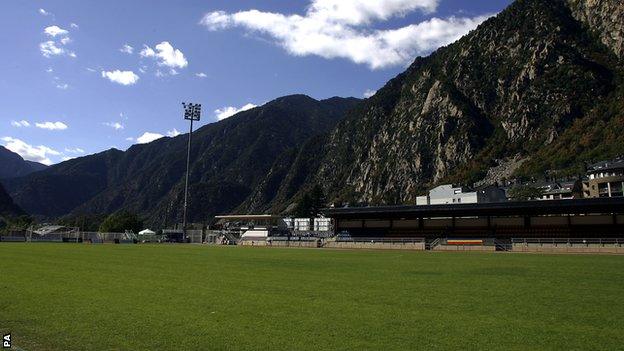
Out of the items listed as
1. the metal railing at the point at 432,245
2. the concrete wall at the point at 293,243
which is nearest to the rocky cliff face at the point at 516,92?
the concrete wall at the point at 293,243

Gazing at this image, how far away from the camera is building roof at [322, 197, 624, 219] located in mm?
52175

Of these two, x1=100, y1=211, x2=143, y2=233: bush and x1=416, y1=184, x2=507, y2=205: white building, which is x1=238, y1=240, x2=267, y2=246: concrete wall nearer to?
x1=416, y1=184, x2=507, y2=205: white building

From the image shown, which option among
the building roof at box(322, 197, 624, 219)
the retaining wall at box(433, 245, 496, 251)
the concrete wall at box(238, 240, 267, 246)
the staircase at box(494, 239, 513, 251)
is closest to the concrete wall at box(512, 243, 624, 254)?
the staircase at box(494, 239, 513, 251)

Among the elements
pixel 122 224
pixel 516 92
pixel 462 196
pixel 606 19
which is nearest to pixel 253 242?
pixel 462 196

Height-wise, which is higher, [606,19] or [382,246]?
[606,19]

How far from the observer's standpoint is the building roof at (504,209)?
52.2 m

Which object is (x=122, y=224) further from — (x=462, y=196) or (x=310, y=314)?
(x=310, y=314)

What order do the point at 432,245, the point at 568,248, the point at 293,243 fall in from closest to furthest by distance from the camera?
the point at 568,248 → the point at 432,245 → the point at 293,243

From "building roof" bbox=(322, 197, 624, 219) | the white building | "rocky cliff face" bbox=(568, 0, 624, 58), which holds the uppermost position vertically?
"rocky cliff face" bbox=(568, 0, 624, 58)

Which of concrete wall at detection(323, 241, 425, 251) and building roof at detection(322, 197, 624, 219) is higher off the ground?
building roof at detection(322, 197, 624, 219)

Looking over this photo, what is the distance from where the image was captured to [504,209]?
5706cm

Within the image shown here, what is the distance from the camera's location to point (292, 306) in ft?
37.5

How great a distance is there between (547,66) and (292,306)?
189 meters

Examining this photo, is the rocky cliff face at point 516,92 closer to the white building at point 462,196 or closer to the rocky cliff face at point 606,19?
the rocky cliff face at point 606,19
